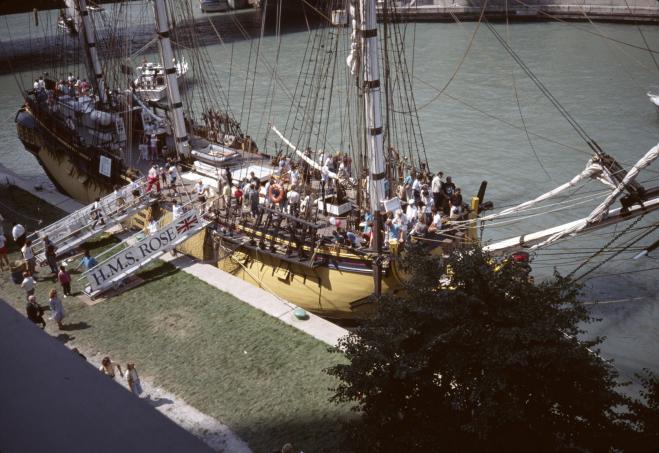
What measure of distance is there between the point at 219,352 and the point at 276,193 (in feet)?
16.5

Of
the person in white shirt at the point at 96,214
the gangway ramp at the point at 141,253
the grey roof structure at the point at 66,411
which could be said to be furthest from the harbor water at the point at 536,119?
the grey roof structure at the point at 66,411

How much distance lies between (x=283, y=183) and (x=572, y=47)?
33.5 m

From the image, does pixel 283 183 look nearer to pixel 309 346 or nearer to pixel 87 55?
pixel 309 346

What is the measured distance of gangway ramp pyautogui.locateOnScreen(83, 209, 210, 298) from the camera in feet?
54.0

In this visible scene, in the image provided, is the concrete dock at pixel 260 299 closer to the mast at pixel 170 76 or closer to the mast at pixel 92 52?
the mast at pixel 170 76

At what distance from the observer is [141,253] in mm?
17391

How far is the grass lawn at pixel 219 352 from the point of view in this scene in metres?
11.6

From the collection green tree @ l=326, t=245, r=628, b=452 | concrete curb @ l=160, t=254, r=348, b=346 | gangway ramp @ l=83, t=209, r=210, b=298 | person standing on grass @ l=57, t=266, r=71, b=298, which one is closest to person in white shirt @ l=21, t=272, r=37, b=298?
person standing on grass @ l=57, t=266, r=71, b=298

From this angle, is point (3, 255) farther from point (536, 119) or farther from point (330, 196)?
point (536, 119)

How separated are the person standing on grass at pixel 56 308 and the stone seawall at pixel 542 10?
34.7m

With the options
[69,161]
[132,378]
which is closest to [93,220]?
[69,161]

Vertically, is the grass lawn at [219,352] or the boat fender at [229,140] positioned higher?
the boat fender at [229,140]

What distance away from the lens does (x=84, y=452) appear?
1488 mm

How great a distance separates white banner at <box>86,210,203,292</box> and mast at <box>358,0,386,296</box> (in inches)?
217
